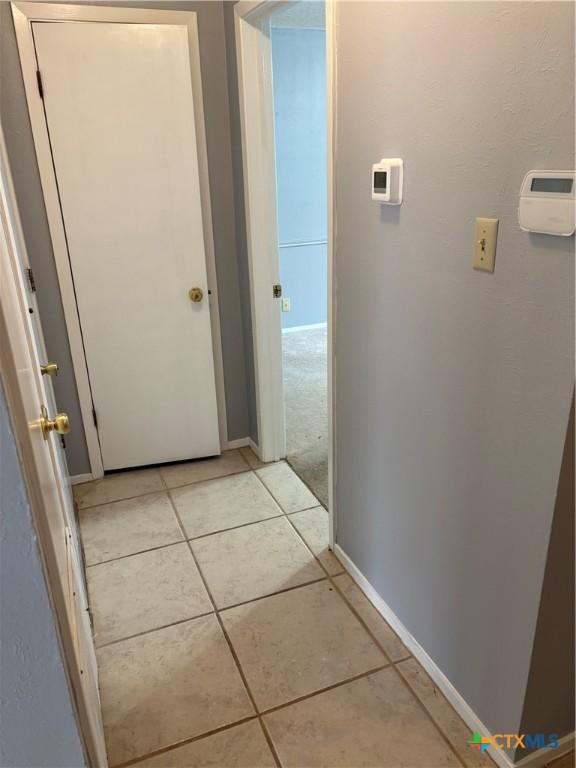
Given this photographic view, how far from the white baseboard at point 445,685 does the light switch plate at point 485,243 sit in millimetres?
1171

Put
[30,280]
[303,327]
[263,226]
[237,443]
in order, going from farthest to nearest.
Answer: [303,327]
[237,443]
[263,226]
[30,280]

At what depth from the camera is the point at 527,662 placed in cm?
129

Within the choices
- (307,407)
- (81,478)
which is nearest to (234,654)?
(81,478)

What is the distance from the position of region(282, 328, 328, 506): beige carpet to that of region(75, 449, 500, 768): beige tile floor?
229 millimetres

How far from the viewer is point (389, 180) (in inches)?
57.6

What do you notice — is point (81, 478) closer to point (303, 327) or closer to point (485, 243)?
point (485, 243)

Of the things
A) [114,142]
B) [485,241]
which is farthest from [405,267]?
[114,142]

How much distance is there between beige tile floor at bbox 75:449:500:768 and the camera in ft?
5.03

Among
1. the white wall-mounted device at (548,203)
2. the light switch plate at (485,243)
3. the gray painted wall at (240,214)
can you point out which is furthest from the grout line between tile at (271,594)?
the white wall-mounted device at (548,203)

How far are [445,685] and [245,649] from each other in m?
0.62

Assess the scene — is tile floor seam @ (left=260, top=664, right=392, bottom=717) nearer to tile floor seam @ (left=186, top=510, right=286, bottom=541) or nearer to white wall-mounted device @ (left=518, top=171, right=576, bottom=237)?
tile floor seam @ (left=186, top=510, right=286, bottom=541)

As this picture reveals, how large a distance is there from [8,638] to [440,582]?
1140 mm

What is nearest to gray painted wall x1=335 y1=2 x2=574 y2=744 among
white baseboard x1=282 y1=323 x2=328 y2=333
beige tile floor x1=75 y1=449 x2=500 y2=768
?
beige tile floor x1=75 y1=449 x2=500 y2=768

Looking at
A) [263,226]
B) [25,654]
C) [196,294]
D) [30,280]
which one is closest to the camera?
[25,654]
